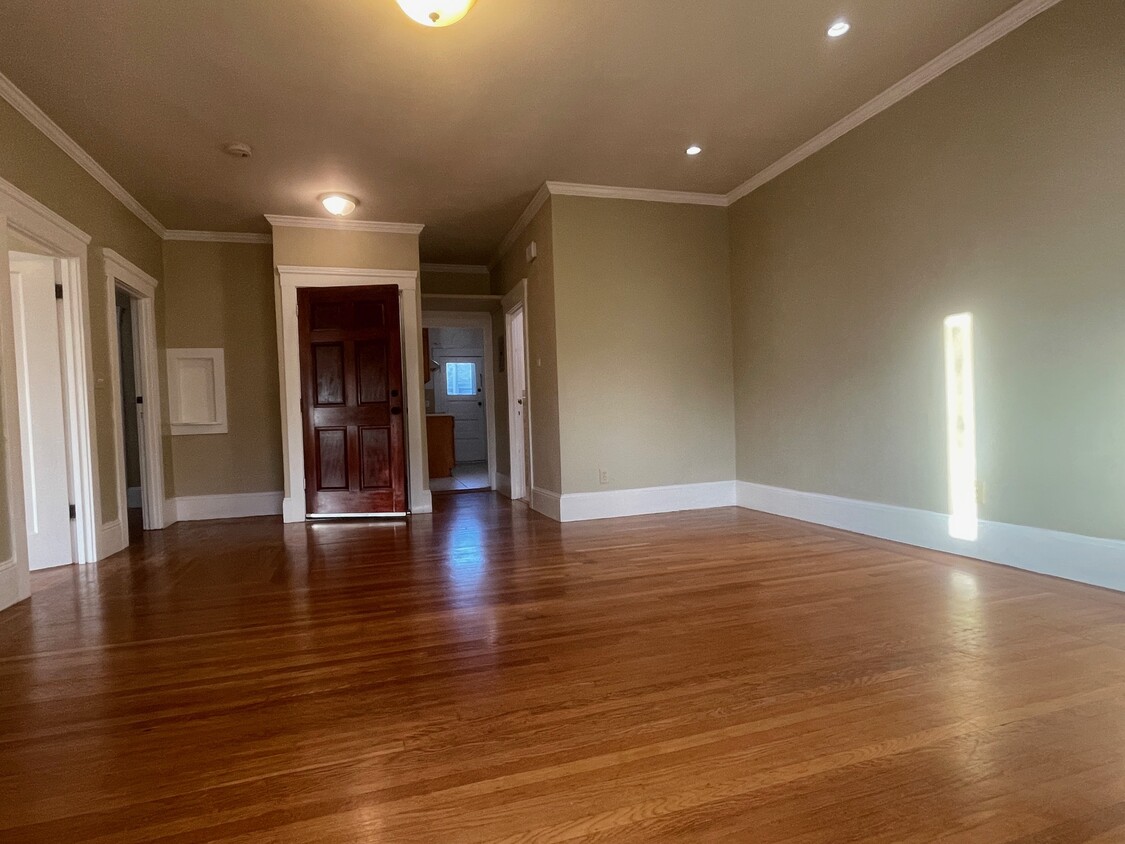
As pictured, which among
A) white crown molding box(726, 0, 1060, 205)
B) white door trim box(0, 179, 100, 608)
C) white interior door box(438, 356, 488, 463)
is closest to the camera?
white crown molding box(726, 0, 1060, 205)

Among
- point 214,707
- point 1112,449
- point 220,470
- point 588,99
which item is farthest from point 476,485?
point 1112,449

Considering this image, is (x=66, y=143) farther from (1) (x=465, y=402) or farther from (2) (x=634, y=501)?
(1) (x=465, y=402)

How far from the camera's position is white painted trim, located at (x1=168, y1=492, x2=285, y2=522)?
5.26 m

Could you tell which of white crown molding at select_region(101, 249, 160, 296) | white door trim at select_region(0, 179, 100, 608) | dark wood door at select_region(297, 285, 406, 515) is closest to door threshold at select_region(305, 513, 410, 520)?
dark wood door at select_region(297, 285, 406, 515)

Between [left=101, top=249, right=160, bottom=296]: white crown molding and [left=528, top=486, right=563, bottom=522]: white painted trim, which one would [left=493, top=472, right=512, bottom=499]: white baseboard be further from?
[left=101, top=249, right=160, bottom=296]: white crown molding

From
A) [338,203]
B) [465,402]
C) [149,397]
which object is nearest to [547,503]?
[338,203]

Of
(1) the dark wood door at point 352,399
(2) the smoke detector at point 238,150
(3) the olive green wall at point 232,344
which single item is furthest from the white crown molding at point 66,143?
(1) the dark wood door at point 352,399

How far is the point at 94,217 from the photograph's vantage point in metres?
3.87

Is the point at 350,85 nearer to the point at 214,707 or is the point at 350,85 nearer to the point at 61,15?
the point at 61,15

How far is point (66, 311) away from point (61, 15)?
6.04 ft

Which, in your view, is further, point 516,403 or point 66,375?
point 516,403

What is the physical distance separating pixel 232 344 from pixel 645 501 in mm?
4166

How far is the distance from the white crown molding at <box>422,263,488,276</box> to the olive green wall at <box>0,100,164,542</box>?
268cm

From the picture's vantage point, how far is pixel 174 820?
1.19m
